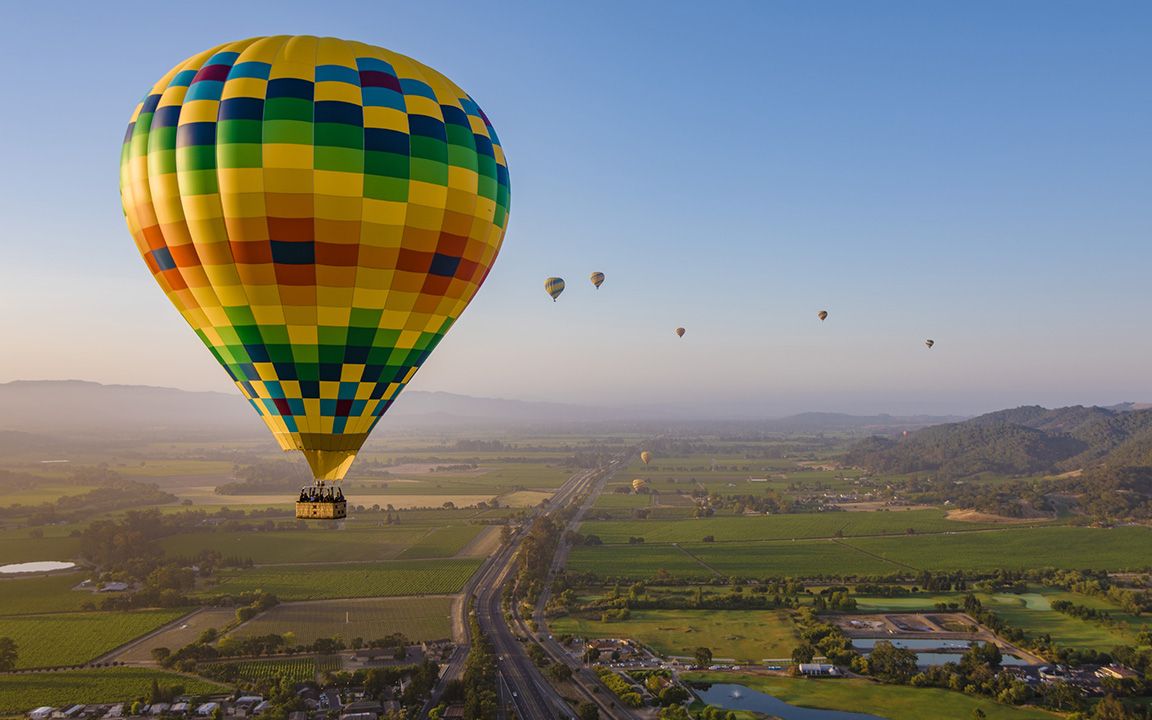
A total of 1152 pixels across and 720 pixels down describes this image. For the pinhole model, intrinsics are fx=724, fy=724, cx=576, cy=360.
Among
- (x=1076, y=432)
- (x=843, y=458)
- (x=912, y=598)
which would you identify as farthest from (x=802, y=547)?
(x=1076, y=432)

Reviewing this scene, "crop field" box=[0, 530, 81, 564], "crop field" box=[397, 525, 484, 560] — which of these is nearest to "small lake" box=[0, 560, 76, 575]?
"crop field" box=[0, 530, 81, 564]

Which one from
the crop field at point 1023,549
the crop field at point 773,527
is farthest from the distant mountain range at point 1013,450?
the crop field at point 1023,549

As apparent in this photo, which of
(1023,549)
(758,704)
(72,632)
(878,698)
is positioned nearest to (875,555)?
(1023,549)

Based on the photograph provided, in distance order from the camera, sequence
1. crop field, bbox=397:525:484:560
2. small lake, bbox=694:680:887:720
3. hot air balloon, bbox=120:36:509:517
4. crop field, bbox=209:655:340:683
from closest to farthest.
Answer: hot air balloon, bbox=120:36:509:517 → small lake, bbox=694:680:887:720 → crop field, bbox=209:655:340:683 → crop field, bbox=397:525:484:560

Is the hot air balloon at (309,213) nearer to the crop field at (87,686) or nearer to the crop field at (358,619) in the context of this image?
the crop field at (87,686)

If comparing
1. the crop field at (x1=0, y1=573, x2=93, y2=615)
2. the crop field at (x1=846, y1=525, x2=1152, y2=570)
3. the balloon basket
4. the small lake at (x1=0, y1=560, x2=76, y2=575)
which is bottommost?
the crop field at (x1=846, y1=525, x2=1152, y2=570)

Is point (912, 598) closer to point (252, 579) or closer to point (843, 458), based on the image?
point (252, 579)

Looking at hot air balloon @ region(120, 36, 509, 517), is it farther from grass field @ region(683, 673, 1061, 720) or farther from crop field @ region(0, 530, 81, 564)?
crop field @ region(0, 530, 81, 564)
